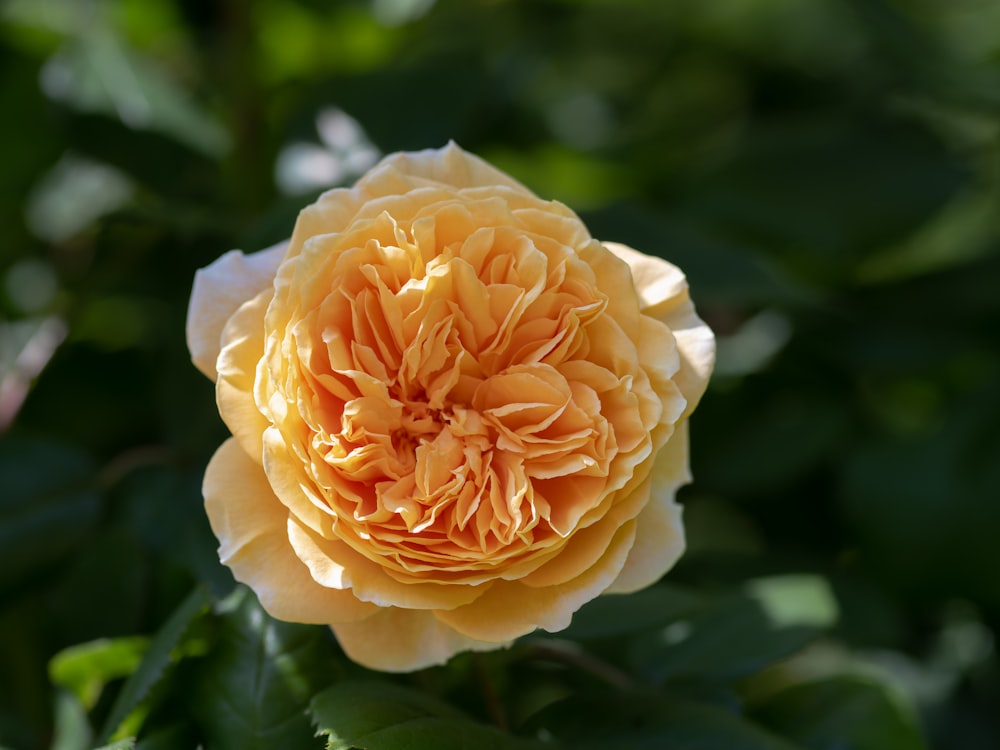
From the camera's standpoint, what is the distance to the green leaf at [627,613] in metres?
0.61

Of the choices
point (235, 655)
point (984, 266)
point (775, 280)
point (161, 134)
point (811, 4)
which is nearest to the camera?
point (235, 655)

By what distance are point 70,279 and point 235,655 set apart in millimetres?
570

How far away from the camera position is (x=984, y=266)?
1091 mm

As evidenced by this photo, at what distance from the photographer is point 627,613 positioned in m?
0.63

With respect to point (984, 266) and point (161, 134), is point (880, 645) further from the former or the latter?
point (161, 134)

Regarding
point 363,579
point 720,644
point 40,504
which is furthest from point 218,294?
point 720,644

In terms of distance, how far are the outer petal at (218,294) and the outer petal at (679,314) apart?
7.2 inches

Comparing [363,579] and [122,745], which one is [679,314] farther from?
[122,745]

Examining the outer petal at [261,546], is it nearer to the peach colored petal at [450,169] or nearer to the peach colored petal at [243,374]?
the peach colored petal at [243,374]

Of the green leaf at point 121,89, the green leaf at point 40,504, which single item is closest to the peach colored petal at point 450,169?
the green leaf at point 40,504

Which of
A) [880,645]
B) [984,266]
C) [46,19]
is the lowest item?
[880,645]

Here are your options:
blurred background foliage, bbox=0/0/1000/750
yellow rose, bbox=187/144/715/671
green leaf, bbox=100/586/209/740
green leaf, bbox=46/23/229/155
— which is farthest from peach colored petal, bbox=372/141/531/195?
green leaf, bbox=46/23/229/155

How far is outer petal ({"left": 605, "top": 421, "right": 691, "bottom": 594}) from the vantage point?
1.65ft

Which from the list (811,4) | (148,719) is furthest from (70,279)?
(811,4)
